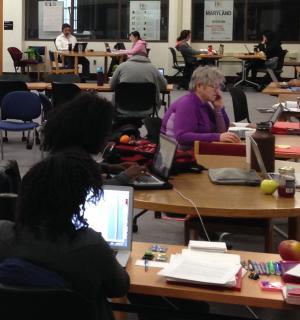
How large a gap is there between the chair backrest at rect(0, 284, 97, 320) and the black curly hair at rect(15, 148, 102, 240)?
0.22 m

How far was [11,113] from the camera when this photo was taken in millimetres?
6973

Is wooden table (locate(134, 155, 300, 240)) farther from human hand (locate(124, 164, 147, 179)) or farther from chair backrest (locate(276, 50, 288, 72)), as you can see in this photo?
chair backrest (locate(276, 50, 288, 72))

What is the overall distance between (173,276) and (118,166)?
1.16m

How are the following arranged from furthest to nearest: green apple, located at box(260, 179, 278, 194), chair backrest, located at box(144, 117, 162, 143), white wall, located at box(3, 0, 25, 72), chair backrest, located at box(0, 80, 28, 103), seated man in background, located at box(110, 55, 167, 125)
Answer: white wall, located at box(3, 0, 25, 72) < chair backrest, located at box(0, 80, 28, 103) < seated man in background, located at box(110, 55, 167, 125) < chair backrest, located at box(144, 117, 162, 143) < green apple, located at box(260, 179, 278, 194)

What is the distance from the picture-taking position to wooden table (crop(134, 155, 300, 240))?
2.54 metres

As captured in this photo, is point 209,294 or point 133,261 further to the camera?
point 133,261

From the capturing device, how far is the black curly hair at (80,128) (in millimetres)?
2387

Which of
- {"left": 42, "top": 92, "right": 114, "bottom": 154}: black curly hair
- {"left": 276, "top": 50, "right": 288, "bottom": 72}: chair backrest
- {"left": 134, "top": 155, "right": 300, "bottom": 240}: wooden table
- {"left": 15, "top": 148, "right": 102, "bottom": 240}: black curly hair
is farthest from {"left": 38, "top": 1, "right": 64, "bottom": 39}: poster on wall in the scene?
{"left": 15, "top": 148, "right": 102, "bottom": 240}: black curly hair

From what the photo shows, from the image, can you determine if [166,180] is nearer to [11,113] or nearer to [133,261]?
[133,261]

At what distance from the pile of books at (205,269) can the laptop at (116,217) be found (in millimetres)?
183

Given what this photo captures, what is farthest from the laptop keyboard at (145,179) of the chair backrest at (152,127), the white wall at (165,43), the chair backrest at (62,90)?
the white wall at (165,43)

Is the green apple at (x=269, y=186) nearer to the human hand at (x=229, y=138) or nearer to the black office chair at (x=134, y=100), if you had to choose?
the human hand at (x=229, y=138)

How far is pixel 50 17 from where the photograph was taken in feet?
53.4

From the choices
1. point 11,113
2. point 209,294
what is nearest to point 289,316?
point 209,294
